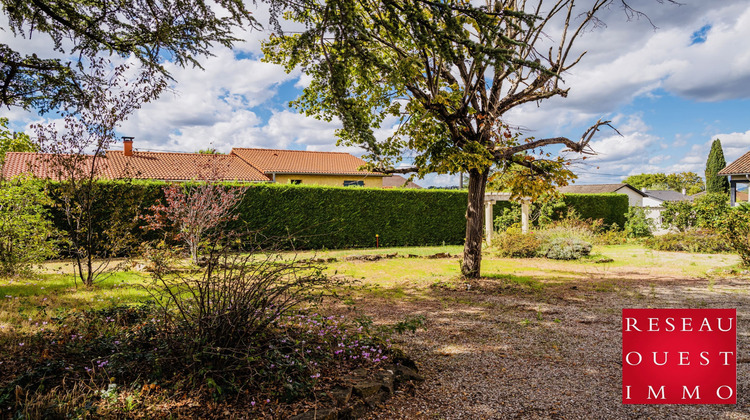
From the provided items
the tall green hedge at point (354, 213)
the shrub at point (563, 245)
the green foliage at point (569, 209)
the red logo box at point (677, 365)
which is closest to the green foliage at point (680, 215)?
the green foliage at point (569, 209)

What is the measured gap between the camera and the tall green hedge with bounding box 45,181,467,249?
45.4ft

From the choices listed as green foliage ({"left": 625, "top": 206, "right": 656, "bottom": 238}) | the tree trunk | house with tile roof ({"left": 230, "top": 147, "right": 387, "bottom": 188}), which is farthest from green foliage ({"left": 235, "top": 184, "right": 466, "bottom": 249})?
house with tile roof ({"left": 230, "top": 147, "right": 387, "bottom": 188})

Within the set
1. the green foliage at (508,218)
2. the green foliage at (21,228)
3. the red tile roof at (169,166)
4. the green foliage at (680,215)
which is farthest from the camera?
the red tile roof at (169,166)

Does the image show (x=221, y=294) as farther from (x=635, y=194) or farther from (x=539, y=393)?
(x=635, y=194)

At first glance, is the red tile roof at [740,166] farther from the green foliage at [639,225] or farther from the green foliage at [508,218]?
the green foliage at [508,218]

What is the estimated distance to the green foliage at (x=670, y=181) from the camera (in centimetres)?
6494

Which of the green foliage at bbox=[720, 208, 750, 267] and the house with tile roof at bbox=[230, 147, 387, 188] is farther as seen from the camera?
the house with tile roof at bbox=[230, 147, 387, 188]

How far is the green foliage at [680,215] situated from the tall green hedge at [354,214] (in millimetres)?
8591

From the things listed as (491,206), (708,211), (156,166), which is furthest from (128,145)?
(708,211)

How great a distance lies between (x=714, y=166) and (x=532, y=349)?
44.2 metres

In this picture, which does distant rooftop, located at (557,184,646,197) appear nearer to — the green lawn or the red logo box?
the green lawn

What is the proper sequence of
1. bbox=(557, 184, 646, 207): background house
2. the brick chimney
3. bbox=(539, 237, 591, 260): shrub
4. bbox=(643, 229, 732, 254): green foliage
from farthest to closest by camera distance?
bbox=(557, 184, 646, 207): background house → the brick chimney → bbox=(643, 229, 732, 254): green foliage → bbox=(539, 237, 591, 260): shrub

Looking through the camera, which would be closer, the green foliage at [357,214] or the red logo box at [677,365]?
the red logo box at [677,365]

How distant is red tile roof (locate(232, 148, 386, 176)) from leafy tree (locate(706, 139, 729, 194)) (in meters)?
30.0
